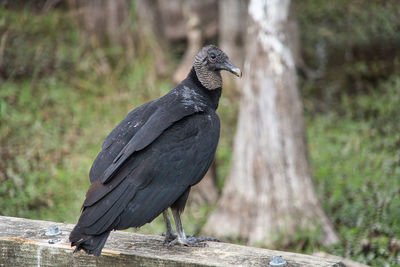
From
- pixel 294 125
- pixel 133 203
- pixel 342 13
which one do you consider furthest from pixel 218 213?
pixel 342 13

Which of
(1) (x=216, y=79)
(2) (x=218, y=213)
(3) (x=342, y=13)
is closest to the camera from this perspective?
(1) (x=216, y=79)

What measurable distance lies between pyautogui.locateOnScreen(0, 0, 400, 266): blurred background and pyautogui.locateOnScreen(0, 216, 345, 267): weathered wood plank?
5.55 feet

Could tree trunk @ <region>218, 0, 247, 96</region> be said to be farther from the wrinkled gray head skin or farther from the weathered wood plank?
the weathered wood plank

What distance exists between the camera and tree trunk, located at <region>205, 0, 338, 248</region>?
13.7 ft

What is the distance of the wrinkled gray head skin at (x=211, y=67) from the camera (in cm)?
302

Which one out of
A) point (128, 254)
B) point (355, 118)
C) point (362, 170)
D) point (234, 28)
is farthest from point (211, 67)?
point (234, 28)

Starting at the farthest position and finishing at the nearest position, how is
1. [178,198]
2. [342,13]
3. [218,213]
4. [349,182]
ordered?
[342,13] < [349,182] < [218,213] < [178,198]

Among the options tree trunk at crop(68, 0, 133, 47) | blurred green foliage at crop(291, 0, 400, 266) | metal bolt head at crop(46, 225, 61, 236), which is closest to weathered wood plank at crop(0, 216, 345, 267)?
metal bolt head at crop(46, 225, 61, 236)

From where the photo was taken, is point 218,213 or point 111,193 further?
point 218,213

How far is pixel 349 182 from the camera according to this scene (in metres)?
4.85

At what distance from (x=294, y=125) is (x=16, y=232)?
248 centimetres

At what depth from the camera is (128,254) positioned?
220 centimetres

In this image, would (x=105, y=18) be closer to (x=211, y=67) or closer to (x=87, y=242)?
(x=211, y=67)

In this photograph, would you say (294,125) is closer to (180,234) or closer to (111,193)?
(180,234)
